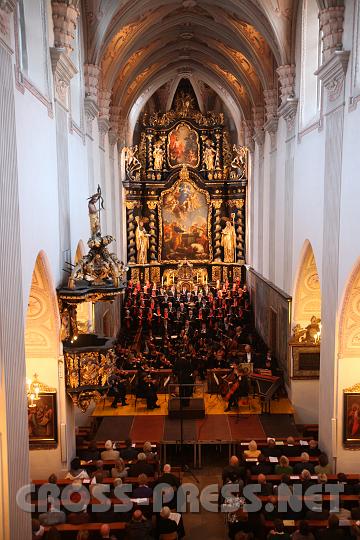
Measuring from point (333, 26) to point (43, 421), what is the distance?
1024cm

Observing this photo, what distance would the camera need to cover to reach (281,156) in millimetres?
17906

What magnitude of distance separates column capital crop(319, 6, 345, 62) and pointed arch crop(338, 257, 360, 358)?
4.89 metres

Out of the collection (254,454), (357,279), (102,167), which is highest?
(102,167)

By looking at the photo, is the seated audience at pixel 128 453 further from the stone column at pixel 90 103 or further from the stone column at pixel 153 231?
the stone column at pixel 153 231

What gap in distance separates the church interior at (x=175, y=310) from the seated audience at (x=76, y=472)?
1.1 inches

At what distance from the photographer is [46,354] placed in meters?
11.2

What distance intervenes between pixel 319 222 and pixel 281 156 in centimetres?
548

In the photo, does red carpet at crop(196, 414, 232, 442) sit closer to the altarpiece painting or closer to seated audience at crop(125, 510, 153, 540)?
seated audience at crop(125, 510, 153, 540)

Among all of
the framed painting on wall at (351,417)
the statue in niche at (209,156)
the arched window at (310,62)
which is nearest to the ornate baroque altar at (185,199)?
the statue in niche at (209,156)

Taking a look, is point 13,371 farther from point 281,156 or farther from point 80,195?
point 281,156

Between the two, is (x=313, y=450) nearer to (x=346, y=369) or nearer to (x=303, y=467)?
(x=303, y=467)

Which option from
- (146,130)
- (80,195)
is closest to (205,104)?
(146,130)

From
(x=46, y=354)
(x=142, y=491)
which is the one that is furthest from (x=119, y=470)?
(x=46, y=354)

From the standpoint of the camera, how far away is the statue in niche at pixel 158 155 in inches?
1192
